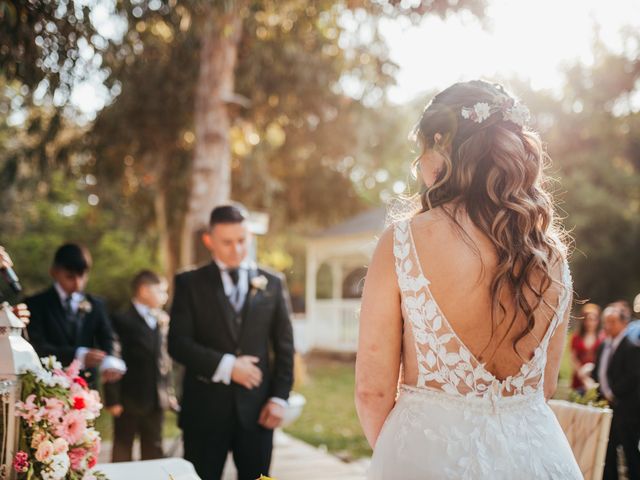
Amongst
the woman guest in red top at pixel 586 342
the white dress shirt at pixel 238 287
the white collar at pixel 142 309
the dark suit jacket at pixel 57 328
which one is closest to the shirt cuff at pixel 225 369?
the white dress shirt at pixel 238 287

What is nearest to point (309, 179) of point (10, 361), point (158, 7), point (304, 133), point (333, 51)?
point (304, 133)

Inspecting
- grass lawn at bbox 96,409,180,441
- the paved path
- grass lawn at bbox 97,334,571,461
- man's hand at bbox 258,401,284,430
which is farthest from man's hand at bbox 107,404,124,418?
grass lawn at bbox 96,409,180,441

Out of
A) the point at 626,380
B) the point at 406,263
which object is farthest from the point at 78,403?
the point at 626,380

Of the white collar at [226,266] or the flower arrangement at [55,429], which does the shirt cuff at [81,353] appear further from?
the flower arrangement at [55,429]

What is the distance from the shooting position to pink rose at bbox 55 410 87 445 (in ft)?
7.22

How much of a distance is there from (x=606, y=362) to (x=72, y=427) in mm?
5882

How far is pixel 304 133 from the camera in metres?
14.9

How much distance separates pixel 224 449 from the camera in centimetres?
392

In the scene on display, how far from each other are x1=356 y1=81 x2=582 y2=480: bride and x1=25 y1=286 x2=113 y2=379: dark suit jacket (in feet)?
10.7

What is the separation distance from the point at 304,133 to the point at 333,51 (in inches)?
111

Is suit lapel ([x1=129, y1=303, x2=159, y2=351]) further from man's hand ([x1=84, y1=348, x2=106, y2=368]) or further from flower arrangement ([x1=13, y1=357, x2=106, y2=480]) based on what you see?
flower arrangement ([x1=13, y1=357, x2=106, y2=480])

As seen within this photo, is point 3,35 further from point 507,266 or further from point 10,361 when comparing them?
point 507,266

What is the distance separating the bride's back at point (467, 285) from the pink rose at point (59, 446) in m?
1.13

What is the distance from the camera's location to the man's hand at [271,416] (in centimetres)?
394
